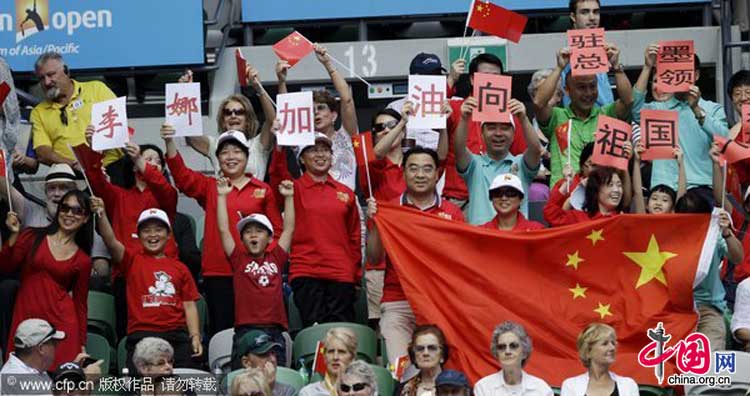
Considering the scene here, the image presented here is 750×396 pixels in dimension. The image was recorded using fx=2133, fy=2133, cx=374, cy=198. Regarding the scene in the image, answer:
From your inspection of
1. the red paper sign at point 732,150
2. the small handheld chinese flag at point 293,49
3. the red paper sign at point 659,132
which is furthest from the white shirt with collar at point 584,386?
the small handheld chinese flag at point 293,49

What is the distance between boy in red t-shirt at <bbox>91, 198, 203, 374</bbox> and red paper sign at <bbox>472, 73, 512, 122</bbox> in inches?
83.4

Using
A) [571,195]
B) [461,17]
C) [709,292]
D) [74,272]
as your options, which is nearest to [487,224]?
[571,195]

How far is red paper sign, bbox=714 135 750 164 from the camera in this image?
13828 millimetres

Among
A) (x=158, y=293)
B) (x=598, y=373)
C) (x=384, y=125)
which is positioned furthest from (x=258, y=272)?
(x=598, y=373)

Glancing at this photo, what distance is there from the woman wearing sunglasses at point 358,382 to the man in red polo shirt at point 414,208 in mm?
1213

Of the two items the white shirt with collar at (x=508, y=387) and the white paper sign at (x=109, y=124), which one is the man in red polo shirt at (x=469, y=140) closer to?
the white paper sign at (x=109, y=124)

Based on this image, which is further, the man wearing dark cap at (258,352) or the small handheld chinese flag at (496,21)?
the small handheld chinese flag at (496,21)

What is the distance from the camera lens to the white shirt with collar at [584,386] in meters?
11.9

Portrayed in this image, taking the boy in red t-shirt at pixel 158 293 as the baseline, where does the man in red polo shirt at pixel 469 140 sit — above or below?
above

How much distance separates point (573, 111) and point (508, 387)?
3.04 metres

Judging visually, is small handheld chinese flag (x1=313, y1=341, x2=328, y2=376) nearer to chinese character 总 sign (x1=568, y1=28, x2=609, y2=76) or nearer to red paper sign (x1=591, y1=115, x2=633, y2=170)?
red paper sign (x1=591, y1=115, x2=633, y2=170)

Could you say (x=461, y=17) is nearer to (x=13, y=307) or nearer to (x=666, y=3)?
(x=666, y=3)

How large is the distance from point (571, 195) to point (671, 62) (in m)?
1.24

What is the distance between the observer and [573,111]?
14.5 meters
